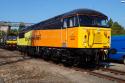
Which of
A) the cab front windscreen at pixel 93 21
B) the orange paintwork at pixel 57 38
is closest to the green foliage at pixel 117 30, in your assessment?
the orange paintwork at pixel 57 38

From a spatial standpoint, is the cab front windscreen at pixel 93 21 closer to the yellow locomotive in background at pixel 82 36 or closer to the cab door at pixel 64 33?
the yellow locomotive in background at pixel 82 36

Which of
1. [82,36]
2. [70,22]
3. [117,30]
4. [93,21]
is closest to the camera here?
[82,36]

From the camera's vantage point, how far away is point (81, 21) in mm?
18078

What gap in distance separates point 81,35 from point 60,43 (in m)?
3.20

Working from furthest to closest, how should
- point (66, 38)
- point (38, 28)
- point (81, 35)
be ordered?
point (38, 28)
point (66, 38)
point (81, 35)

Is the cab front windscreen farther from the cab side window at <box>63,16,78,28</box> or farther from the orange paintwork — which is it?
the orange paintwork

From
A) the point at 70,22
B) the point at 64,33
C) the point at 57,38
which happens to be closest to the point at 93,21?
the point at 70,22

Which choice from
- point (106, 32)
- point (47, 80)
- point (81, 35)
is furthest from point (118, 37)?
point (47, 80)

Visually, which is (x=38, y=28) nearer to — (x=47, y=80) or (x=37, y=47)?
(x=37, y=47)

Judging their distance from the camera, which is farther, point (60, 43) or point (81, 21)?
point (60, 43)

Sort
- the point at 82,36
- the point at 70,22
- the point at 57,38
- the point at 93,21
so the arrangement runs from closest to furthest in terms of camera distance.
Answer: the point at 82,36, the point at 93,21, the point at 70,22, the point at 57,38

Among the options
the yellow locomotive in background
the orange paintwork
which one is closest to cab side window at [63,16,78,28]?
the yellow locomotive in background

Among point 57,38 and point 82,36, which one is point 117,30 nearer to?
point 57,38

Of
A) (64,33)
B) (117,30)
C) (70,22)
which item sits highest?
(117,30)
